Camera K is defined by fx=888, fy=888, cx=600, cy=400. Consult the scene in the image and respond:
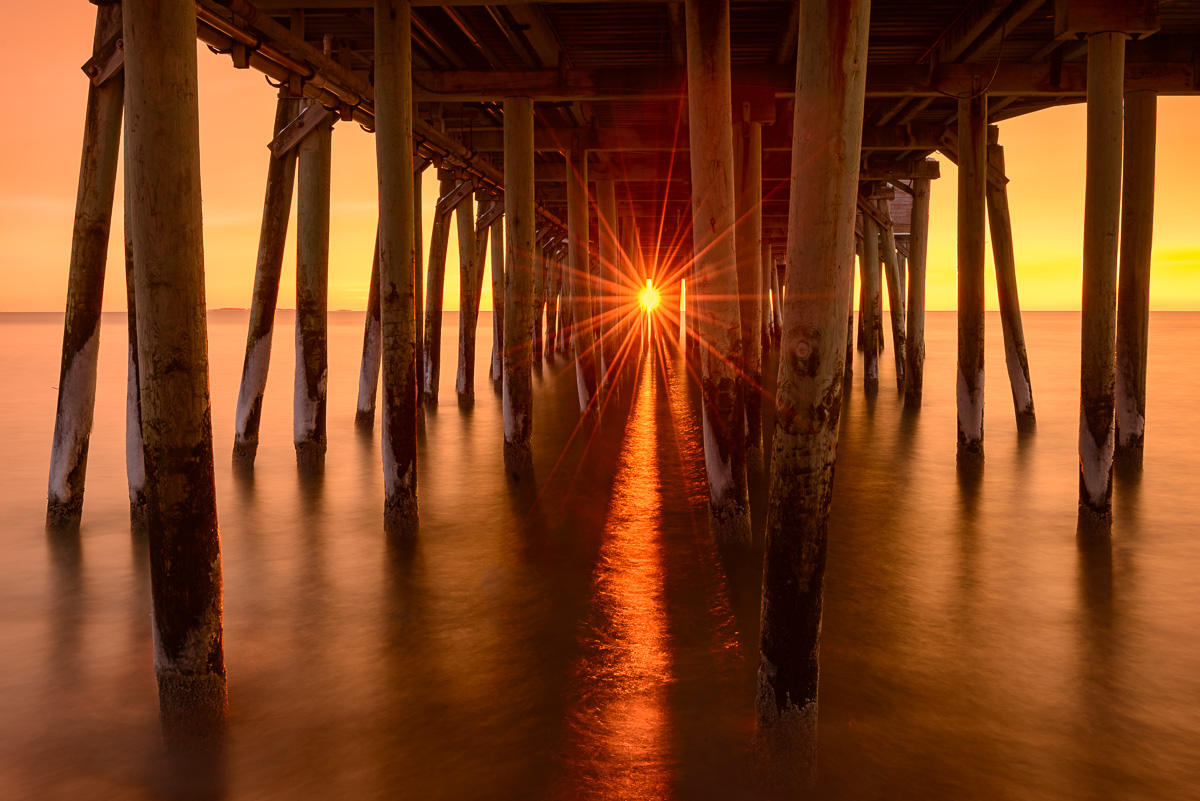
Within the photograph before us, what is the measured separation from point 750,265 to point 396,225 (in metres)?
3.86

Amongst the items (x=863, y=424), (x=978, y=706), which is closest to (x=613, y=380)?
(x=863, y=424)

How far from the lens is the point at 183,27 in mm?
3354

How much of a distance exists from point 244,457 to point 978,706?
741cm

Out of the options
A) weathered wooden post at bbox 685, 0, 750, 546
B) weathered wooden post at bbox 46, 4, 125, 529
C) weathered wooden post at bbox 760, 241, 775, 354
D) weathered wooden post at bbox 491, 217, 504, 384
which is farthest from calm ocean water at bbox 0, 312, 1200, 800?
weathered wooden post at bbox 760, 241, 775, 354

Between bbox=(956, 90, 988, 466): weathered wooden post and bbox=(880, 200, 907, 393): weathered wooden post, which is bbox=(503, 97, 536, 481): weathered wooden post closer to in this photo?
bbox=(956, 90, 988, 466): weathered wooden post

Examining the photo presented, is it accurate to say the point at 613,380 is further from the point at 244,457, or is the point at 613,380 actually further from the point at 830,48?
the point at 830,48

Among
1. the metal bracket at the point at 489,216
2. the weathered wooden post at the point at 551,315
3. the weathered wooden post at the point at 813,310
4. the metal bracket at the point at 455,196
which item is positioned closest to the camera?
the weathered wooden post at the point at 813,310

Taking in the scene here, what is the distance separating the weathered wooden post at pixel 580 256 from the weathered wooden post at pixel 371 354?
104 inches

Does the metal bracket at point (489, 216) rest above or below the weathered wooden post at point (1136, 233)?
above

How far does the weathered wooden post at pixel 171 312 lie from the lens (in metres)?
3.28

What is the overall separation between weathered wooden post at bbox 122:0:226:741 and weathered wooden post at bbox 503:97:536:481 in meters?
4.63

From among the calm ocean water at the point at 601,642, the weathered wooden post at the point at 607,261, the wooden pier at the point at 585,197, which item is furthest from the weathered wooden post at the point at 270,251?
the weathered wooden post at the point at 607,261

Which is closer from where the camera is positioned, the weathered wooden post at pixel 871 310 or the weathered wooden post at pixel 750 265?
the weathered wooden post at pixel 750 265

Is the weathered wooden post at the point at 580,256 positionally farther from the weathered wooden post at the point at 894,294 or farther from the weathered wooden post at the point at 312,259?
the weathered wooden post at the point at 894,294
